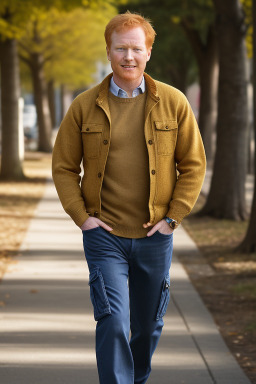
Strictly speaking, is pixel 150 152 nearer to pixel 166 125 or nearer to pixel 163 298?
pixel 166 125

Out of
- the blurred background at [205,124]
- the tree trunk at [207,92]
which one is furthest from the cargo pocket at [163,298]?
the tree trunk at [207,92]

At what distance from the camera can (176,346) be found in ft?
18.4

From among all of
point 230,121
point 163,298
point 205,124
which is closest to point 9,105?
point 205,124

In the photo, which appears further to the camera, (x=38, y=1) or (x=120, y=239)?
(x=38, y=1)

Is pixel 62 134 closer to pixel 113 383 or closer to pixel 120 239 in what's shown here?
pixel 120 239

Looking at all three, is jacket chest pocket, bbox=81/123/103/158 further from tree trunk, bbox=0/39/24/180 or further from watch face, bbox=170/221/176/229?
tree trunk, bbox=0/39/24/180

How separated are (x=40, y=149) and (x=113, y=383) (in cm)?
2817

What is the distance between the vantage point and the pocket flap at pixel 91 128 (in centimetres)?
380

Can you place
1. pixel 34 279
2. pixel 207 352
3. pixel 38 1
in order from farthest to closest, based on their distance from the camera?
pixel 38 1
pixel 34 279
pixel 207 352

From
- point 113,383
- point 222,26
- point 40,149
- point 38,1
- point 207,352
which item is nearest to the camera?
point 113,383

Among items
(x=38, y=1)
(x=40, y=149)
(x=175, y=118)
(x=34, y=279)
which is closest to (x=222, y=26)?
(x=34, y=279)

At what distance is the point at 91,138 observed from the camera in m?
3.83

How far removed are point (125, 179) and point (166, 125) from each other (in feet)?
0.99

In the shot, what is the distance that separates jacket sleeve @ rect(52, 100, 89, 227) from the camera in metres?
3.87
